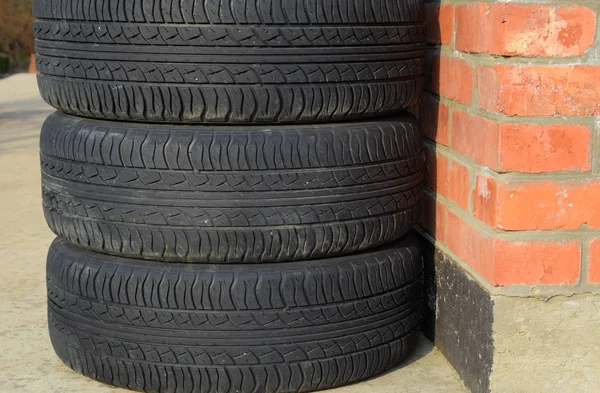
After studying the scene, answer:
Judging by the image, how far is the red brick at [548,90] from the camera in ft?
7.96

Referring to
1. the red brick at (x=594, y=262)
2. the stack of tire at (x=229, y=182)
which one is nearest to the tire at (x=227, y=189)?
the stack of tire at (x=229, y=182)

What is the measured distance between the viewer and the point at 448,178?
9.53 feet

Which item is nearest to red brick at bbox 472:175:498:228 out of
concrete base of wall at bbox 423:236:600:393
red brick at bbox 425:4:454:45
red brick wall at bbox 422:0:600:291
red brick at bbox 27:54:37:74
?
red brick wall at bbox 422:0:600:291

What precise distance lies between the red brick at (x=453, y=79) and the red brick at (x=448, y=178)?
19cm

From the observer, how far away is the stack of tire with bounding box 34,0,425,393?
250 centimetres

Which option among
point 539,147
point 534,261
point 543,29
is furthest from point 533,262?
point 543,29

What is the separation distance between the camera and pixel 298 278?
2.61 m

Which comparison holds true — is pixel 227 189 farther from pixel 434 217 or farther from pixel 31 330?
pixel 31 330

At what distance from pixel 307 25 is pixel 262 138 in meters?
0.30

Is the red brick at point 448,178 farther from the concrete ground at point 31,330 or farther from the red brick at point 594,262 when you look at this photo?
the concrete ground at point 31,330

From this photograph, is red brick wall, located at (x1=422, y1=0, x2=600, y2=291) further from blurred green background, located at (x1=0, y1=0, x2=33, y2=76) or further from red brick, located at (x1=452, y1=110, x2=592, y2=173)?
blurred green background, located at (x1=0, y1=0, x2=33, y2=76)

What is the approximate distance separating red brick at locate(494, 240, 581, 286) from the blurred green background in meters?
11.2

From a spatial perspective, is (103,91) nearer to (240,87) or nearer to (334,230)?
(240,87)


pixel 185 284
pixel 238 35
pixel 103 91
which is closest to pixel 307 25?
pixel 238 35
